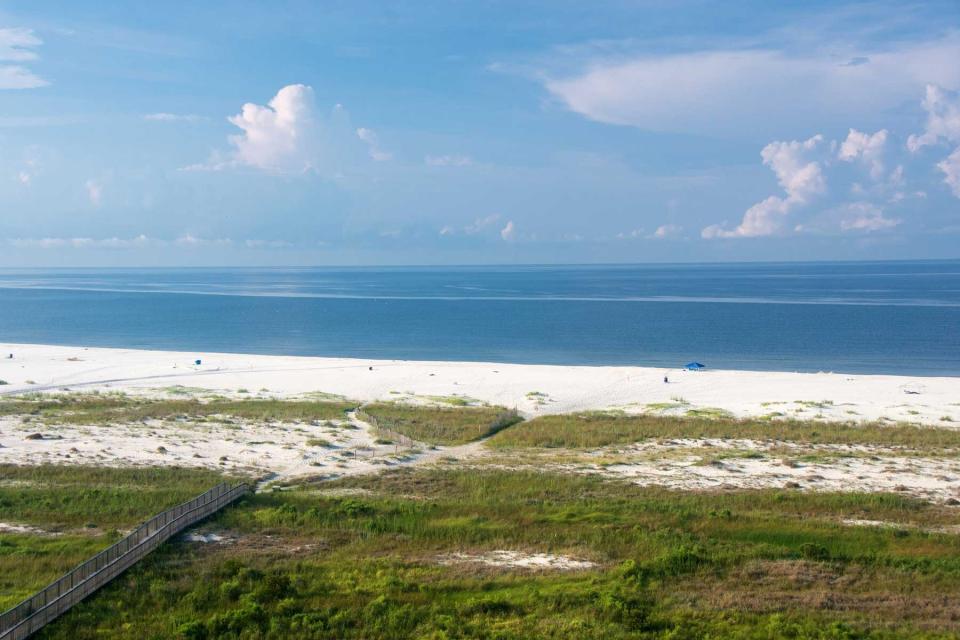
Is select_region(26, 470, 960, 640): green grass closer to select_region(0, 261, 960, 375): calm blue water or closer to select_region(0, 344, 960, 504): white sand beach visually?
select_region(0, 344, 960, 504): white sand beach

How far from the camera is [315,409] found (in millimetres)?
57531

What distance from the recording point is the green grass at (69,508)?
25.6m

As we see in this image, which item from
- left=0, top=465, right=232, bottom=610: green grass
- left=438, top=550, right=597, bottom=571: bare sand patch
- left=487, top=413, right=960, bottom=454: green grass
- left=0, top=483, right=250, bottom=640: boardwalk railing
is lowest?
A: left=438, top=550, right=597, bottom=571: bare sand patch

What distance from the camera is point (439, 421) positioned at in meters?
54.1

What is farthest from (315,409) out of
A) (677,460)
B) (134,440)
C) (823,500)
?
(823,500)

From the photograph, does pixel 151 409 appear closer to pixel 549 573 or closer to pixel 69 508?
pixel 69 508

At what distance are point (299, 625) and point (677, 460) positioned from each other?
25190 millimetres

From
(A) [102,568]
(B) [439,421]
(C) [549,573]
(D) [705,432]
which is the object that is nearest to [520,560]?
(C) [549,573]

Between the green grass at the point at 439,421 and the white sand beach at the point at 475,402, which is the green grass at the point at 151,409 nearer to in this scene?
the white sand beach at the point at 475,402

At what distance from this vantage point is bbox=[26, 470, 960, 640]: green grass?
2209cm

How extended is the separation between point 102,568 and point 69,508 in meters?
9.34

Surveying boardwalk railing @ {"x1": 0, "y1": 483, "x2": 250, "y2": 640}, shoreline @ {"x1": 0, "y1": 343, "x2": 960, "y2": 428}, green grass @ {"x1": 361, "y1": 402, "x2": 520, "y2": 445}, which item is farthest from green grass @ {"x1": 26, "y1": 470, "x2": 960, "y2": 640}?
shoreline @ {"x1": 0, "y1": 343, "x2": 960, "y2": 428}

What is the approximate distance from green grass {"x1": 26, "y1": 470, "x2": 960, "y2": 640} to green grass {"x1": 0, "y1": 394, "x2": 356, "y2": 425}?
21.5m

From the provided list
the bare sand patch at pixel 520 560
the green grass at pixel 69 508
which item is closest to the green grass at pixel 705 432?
the green grass at pixel 69 508
